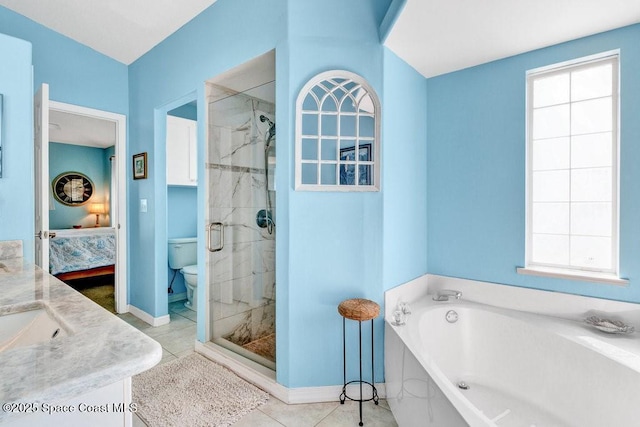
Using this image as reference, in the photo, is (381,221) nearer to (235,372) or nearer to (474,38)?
(474,38)

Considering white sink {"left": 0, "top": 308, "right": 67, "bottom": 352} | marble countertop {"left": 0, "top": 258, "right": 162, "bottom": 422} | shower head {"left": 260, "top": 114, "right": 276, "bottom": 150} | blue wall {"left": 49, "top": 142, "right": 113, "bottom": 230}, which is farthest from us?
blue wall {"left": 49, "top": 142, "right": 113, "bottom": 230}

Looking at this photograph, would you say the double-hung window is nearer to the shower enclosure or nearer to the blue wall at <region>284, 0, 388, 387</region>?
the blue wall at <region>284, 0, 388, 387</region>

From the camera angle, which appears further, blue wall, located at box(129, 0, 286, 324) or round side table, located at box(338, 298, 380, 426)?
blue wall, located at box(129, 0, 286, 324)

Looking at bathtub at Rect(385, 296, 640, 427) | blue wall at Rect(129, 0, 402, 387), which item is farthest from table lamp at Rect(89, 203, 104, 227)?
bathtub at Rect(385, 296, 640, 427)

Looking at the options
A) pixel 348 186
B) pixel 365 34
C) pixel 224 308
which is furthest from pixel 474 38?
pixel 224 308

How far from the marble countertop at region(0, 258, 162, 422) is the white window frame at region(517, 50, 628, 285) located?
89.1 inches

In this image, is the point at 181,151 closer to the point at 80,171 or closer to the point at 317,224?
the point at 317,224

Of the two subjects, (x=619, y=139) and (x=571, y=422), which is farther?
(x=619, y=139)

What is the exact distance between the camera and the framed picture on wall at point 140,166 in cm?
319

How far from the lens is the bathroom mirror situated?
1903mm

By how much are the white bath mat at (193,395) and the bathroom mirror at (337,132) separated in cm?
134

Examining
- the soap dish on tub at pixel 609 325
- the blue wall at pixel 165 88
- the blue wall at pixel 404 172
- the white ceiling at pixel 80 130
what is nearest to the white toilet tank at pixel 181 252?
the blue wall at pixel 165 88

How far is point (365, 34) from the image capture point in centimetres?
194

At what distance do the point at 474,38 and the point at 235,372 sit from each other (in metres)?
2.69
